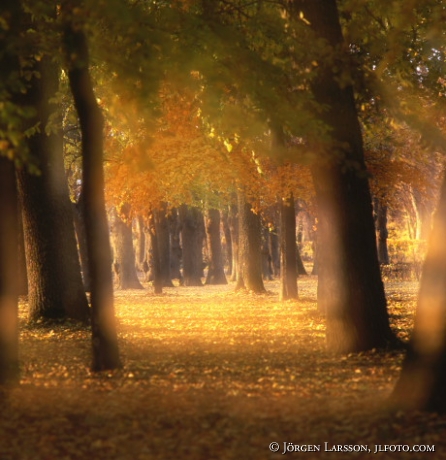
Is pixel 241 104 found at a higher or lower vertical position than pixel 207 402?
higher

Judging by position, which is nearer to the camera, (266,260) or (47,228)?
(47,228)

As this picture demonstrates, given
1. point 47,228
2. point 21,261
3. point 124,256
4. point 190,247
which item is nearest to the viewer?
point 47,228

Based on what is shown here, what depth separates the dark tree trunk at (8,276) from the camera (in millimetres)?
10703

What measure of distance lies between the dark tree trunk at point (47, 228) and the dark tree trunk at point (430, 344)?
39.7 ft

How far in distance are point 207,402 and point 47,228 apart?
1043cm

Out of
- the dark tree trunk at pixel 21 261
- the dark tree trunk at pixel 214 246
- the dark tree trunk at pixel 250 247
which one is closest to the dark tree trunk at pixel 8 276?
the dark tree trunk at pixel 21 261

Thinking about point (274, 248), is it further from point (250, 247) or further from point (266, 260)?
point (250, 247)

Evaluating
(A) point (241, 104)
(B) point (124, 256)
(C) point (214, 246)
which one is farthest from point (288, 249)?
(C) point (214, 246)

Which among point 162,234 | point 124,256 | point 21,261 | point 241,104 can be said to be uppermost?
point 241,104

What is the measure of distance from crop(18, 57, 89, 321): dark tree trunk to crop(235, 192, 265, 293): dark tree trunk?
12708 millimetres

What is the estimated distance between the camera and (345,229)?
43.9ft

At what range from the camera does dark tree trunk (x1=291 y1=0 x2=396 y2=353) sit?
1341cm

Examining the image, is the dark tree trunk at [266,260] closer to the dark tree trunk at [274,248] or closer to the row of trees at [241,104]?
the dark tree trunk at [274,248]

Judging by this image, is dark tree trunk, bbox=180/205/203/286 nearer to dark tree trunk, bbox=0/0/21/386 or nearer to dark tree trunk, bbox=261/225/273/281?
dark tree trunk, bbox=261/225/273/281
